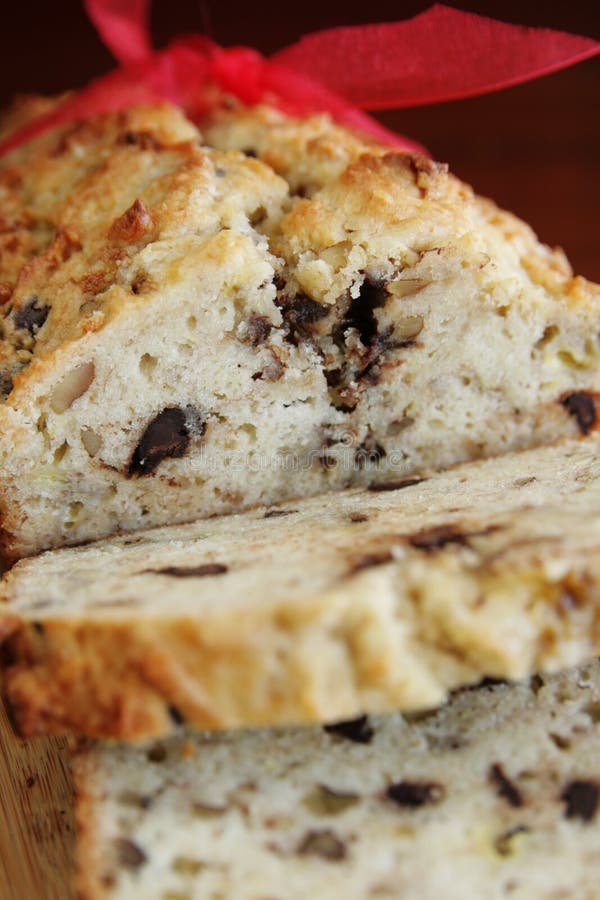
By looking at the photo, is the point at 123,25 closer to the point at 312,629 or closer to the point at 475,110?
the point at 475,110

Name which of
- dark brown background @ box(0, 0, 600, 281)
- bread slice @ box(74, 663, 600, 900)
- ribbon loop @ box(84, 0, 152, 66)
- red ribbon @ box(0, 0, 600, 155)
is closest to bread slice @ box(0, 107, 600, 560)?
red ribbon @ box(0, 0, 600, 155)

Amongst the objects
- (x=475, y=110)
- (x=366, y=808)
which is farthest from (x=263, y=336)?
(x=475, y=110)

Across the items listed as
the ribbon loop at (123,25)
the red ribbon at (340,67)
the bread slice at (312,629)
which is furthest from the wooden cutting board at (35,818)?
the ribbon loop at (123,25)

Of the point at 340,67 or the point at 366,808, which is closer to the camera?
the point at 366,808

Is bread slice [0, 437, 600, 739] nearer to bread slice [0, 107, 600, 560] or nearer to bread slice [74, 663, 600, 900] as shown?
bread slice [74, 663, 600, 900]

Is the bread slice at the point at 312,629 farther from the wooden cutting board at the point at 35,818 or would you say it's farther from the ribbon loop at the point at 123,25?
the ribbon loop at the point at 123,25
